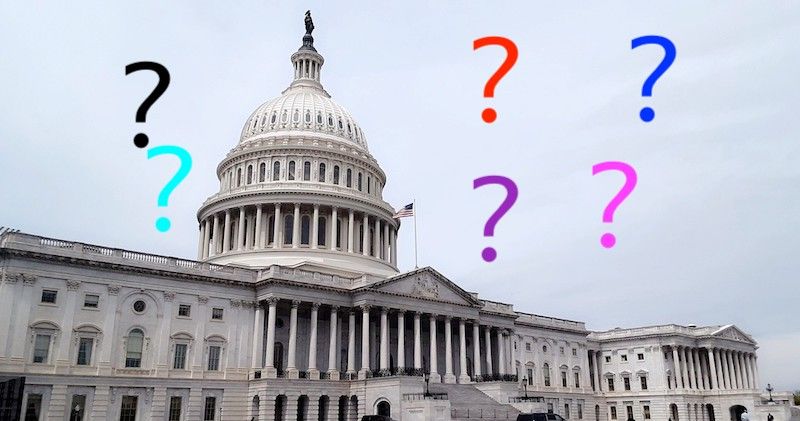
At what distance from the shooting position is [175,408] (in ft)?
182

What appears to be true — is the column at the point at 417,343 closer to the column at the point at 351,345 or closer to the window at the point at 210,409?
the column at the point at 351,345

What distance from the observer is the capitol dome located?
76.4 meters

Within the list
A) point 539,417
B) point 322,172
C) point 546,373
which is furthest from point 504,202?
point 546,373

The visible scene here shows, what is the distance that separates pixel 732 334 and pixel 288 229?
71.4 meters

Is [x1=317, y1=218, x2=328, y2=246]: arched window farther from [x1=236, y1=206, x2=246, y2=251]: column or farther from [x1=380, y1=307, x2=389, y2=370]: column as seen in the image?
[x1=380, y1=307, x2=389, y2=370]: column

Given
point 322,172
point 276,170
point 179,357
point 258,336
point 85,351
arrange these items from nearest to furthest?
point 85,351 < point 179,357 < point 258,336 < point 276,170 < point 322,172

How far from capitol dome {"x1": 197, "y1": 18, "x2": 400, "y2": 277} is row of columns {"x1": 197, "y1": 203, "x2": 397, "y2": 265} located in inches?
4.5

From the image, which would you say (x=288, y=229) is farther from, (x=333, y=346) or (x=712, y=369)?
(x=712, y=369)

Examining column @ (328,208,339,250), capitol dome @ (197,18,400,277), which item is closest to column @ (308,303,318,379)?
capitol dome @ (197,18,400,277)

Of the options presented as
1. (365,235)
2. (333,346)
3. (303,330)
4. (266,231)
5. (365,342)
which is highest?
(365,235)

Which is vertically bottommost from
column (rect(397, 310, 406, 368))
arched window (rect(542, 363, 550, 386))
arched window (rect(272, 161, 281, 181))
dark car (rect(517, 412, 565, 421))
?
dark car (rect(517, 412, 565, 421))

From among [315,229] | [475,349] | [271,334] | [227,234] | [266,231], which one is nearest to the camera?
[271,334]

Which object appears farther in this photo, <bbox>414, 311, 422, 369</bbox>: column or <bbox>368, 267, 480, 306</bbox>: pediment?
<bbox>368, 267, 480, 306</bbox>: pediment

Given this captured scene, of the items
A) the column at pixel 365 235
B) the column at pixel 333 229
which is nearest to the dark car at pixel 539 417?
the column at pixel 333 229
